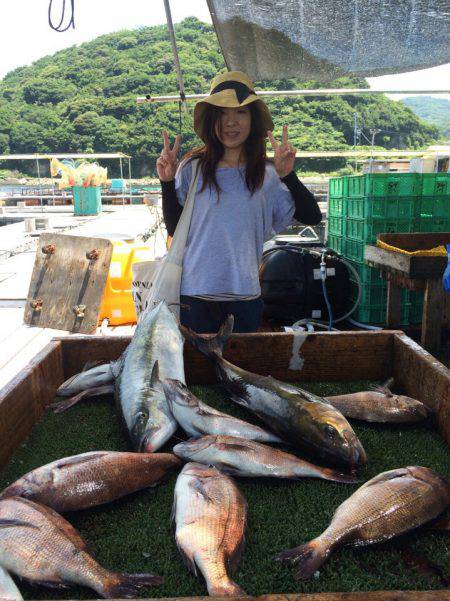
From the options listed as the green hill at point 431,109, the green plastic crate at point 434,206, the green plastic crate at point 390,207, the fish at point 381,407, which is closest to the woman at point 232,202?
the fish at point 381,407

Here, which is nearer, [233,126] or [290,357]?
[290,357]

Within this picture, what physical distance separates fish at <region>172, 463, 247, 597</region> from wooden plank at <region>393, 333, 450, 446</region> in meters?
0.88

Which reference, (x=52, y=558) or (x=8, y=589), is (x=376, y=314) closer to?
(x=52, y=558)

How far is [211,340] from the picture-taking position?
90.1 inches

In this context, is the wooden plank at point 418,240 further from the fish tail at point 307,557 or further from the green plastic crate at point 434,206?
the fish tail at point 307,557

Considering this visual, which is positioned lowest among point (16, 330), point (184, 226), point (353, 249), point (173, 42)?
point (16, 330)

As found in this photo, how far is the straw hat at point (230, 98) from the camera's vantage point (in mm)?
2701

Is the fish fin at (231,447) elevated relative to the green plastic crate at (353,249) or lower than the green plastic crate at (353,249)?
elevated

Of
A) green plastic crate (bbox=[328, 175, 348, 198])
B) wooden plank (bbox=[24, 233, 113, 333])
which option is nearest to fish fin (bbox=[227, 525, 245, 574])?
wooden plank (bbox=[24, 233, 113, 333])

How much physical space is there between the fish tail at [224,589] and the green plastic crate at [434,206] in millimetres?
5591

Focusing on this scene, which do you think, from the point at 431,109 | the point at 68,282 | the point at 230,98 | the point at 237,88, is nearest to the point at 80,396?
the point at 230,98

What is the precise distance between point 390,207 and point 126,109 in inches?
3577

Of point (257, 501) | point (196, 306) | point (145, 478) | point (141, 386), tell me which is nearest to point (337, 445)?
point (257, 501)

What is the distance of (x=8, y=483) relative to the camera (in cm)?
159
